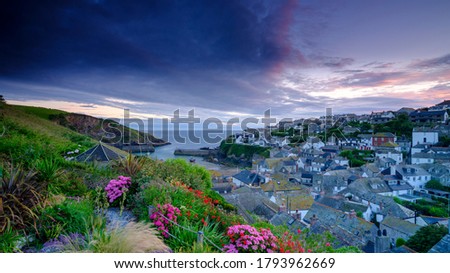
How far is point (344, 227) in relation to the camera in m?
11.9

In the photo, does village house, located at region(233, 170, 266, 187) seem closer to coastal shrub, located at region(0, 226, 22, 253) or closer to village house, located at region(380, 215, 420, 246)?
village house, located at region(380, 215, 420, 246)

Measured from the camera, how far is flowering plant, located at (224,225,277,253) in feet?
8.42

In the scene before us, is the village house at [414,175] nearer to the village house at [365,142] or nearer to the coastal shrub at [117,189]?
the village house at [365,142]

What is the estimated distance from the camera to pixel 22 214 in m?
2.73

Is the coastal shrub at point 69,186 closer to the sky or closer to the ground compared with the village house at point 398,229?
closer to the sky

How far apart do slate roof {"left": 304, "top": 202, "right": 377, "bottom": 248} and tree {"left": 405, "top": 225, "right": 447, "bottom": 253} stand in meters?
1.63

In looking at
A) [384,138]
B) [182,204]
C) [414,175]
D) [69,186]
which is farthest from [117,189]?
[384,138]

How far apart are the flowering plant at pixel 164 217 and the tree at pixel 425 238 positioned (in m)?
11.3

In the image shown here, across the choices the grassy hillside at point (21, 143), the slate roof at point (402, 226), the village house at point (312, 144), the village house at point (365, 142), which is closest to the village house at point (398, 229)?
the slate roof at point (402, 226)

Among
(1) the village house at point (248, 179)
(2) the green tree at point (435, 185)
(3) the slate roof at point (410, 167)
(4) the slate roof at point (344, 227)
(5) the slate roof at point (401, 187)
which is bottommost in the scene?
(1) the village house at point (248, 179)

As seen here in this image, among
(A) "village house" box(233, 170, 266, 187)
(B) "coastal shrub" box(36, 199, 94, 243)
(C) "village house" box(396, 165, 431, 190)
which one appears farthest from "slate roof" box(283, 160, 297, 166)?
(B) "coastal shrub" box(36, 199, 94, 243)

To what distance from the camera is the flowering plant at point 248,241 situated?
8.42ft
